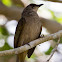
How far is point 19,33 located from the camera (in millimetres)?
3971

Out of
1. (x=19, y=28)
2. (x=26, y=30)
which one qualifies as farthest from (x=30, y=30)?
(x=19, y=28)

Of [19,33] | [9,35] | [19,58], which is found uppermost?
[19,33]

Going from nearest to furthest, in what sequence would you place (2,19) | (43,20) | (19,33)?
(19,33), (43,20), (2,19)

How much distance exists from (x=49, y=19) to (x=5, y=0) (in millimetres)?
1160

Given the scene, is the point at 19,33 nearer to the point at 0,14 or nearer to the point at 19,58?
the point at 19,58

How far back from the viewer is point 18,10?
203 inches

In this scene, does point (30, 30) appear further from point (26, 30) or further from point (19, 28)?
point (19, 28)

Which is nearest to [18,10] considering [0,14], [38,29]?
[0,14]

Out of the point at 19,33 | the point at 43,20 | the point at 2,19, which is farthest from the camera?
the point at 2,19

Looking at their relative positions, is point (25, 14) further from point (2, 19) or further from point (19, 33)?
point (2, 19)

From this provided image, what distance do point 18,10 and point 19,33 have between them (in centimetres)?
127

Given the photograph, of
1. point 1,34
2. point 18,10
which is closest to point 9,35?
point 1,34

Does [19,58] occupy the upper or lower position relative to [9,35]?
upper

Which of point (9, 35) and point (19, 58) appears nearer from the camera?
point (19, 58)
